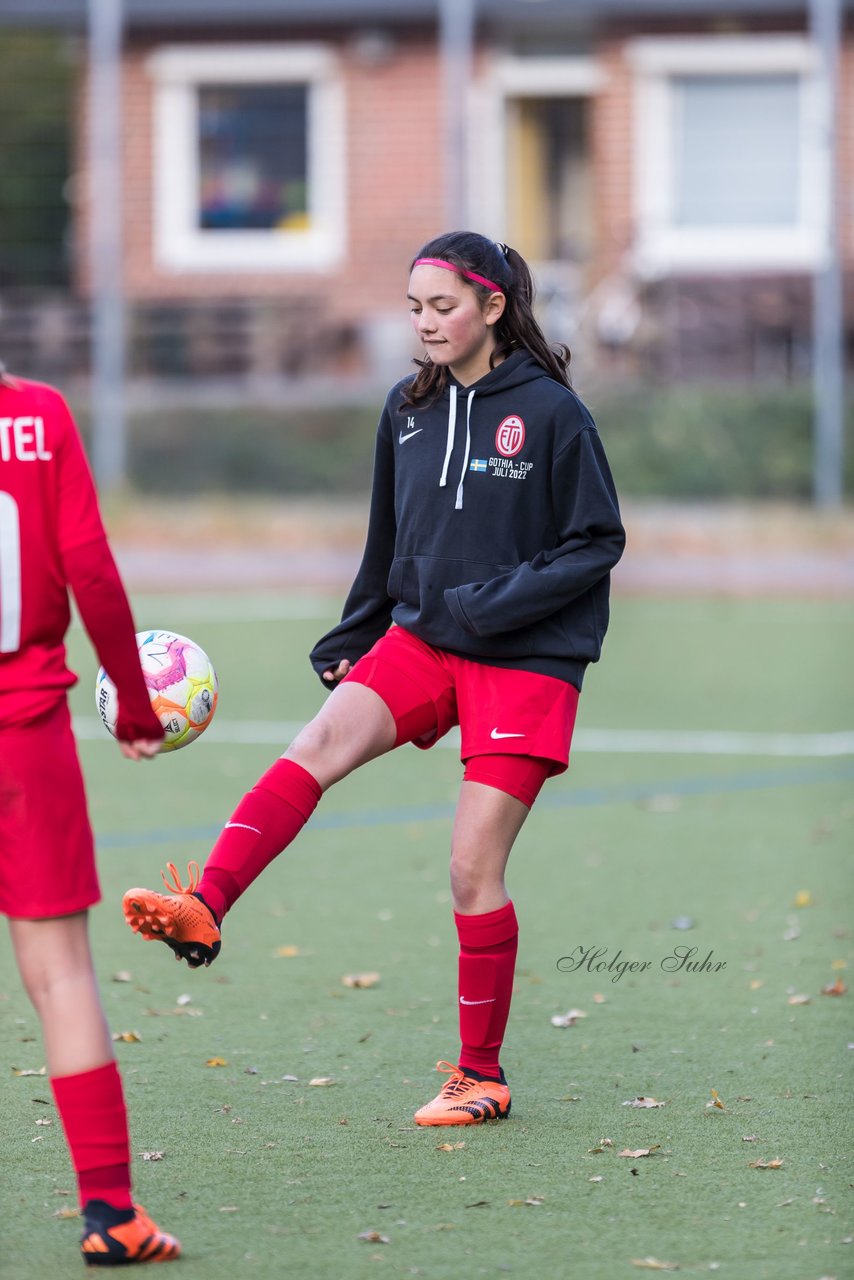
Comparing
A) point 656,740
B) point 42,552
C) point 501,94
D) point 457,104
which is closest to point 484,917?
point 42,552

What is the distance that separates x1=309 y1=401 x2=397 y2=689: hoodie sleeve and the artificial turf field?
41.5 inches

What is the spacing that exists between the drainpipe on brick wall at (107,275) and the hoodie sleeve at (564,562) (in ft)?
52.4

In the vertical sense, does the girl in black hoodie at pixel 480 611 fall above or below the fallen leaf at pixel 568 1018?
above

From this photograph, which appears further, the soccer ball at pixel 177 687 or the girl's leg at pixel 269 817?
the soccer ball at pixel 177 687

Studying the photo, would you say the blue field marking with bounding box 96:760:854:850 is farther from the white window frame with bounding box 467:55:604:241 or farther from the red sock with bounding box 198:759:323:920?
the white window frame with bounding box 467:55:604:241

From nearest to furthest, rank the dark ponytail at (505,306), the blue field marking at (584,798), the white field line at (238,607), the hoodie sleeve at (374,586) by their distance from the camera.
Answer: the dark ponytail at (505,306) < the hoodie sleeve at (374,586) < the blue field marking at (584,798) < the white field line at (238,607)

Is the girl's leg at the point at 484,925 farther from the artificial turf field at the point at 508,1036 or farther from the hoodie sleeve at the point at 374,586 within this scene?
the hoodie sleeve at the point at 374,586

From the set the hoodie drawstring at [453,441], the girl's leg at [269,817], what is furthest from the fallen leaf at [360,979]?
the hoodie drawstring at [453,441]

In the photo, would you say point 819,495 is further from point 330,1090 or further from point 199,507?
point 330,1090

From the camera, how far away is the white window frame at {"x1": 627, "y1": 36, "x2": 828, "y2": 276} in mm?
23234

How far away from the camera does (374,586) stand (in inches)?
205

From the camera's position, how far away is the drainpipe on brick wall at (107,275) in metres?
20.4

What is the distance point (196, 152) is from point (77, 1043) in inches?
853

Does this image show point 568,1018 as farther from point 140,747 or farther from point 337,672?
point 140,747
